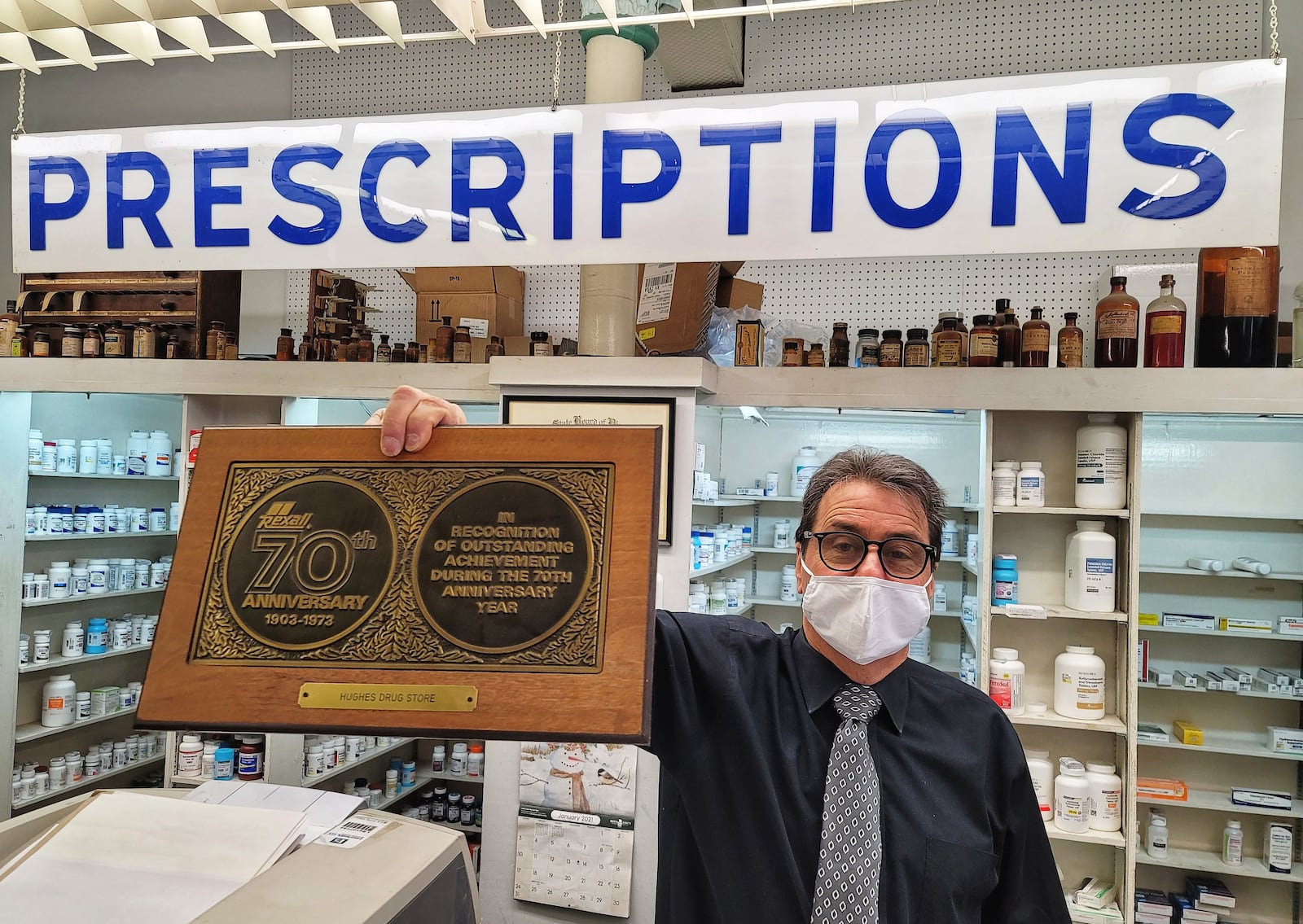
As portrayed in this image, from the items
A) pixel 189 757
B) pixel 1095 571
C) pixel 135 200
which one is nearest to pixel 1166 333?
pixel 1095 571

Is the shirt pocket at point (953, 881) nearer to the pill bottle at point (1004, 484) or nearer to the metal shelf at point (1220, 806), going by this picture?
the pill bottle at point (1004, 484)

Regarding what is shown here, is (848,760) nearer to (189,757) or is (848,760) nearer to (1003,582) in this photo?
(1003,582)

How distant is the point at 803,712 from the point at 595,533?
72 cm

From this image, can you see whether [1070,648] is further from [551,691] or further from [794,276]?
[551,691]

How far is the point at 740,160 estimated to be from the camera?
186cm

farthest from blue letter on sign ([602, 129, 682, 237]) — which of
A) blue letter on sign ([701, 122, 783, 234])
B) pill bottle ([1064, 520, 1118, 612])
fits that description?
pill bottle ([1064, 520, 1118, 612])

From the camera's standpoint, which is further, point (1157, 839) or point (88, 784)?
point (88, 784)

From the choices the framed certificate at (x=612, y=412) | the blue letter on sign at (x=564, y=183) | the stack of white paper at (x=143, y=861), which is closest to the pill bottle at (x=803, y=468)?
the framed certificate at (x=612, y=412)

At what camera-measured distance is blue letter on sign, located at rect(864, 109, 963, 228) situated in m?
1.77

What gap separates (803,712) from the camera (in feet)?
5.02

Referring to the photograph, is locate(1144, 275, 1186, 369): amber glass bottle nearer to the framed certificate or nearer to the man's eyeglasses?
the framed certificate

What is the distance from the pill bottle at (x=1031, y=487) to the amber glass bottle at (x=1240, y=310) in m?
0.74

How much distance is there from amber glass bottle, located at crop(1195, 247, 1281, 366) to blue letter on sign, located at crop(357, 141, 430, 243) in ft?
10.0

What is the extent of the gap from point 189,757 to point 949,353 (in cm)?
405
